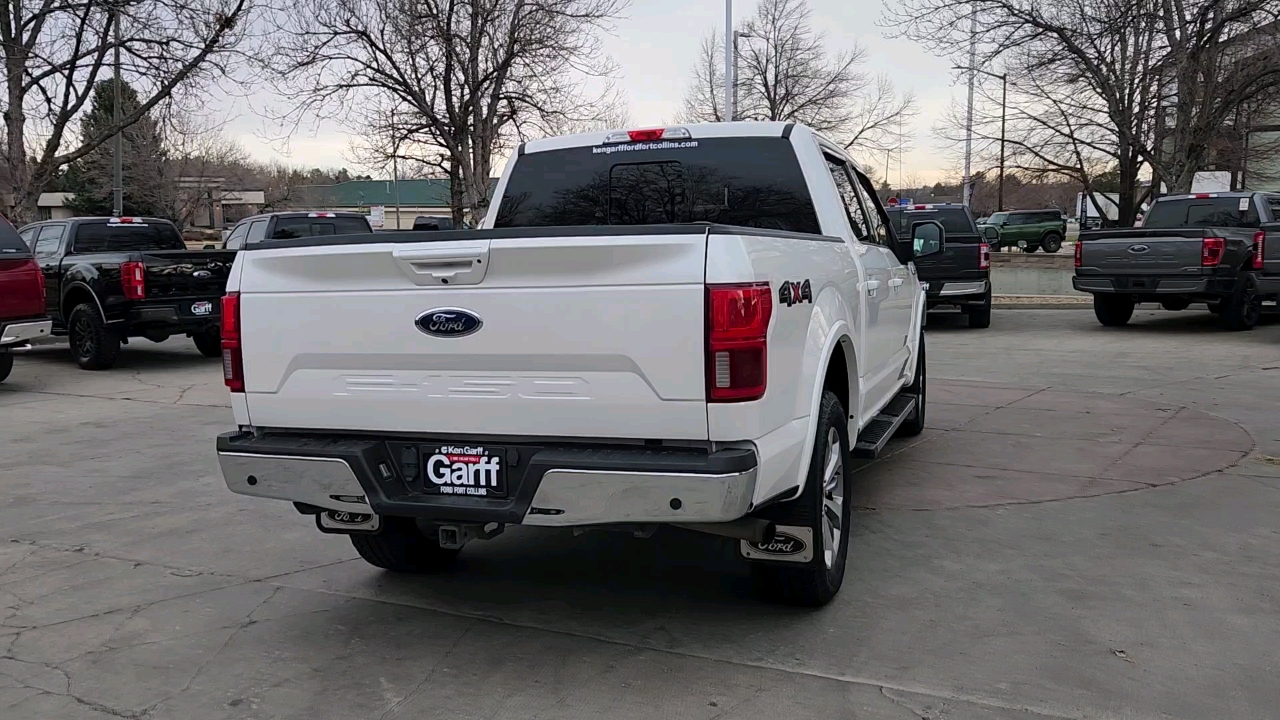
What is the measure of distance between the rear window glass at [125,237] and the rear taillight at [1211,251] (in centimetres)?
1337

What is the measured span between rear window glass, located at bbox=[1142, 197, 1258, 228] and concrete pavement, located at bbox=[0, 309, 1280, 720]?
9.16 meters

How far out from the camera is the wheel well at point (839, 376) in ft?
15.5

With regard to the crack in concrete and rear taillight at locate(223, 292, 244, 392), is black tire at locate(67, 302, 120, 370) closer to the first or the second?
rear taillight at locate(223, 292, 244, 392)

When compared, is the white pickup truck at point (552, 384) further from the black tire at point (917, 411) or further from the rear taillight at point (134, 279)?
the rear taillight at point (134, 279)

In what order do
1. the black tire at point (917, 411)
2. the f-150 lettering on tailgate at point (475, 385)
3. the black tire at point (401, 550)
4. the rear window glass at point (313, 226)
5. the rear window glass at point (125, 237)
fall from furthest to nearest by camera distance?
the rear window glass at point (313, 226) < the rear window glass at point (125, 237) < the black tire at point (917, 411) < the black tire at point (401, 550) < the f-150 lettering on tailgate at point (475, 385)

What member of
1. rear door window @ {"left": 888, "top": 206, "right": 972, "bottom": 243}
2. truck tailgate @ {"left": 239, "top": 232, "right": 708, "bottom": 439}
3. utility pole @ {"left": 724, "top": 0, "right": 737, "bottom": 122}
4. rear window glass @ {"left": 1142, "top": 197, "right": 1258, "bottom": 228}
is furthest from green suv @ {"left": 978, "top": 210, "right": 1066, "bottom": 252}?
truck tailgate @ {"left": 239, "top": 232, "right": 708, "bottom": 439}

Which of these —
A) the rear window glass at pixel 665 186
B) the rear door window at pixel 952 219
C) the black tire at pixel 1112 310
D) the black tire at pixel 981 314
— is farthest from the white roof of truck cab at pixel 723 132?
the black tire at pixel 1112 310

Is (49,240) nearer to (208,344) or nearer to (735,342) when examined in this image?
(208,344)

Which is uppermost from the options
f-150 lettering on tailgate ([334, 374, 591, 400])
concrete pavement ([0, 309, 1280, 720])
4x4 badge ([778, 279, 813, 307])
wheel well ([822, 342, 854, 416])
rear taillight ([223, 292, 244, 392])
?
4x4 badge ([778, 279, 813, 307])

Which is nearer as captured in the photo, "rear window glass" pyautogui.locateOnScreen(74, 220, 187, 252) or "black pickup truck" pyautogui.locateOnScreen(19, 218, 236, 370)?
"black pickup truck" pyautogui.locateOnScreen(19, 218, 236, 370)

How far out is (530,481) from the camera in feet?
12.0

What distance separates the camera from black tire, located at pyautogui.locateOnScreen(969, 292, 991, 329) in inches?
642

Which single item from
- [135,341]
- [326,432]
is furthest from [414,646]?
[135,341]

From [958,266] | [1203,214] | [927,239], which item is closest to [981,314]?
→ [958,266]
